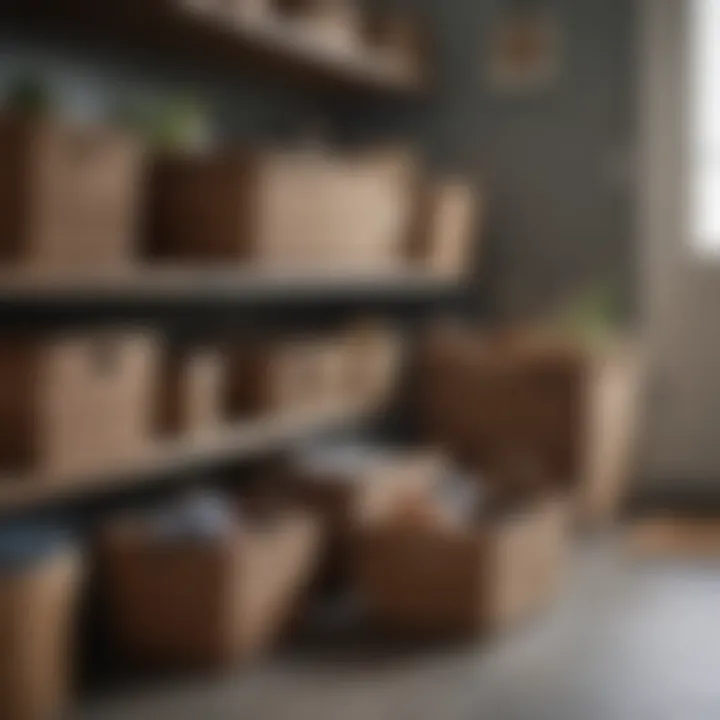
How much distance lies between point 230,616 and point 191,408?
0.49 m

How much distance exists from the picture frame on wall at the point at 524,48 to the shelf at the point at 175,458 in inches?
45.8

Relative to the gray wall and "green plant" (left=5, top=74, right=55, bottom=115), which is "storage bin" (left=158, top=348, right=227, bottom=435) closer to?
"green plant" (left=5, top=74, right=55, bottom=115)

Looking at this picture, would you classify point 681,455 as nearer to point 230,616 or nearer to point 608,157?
point 608,157

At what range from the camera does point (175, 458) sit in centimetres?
318

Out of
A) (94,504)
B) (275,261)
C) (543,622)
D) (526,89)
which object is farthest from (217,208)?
(526,89)

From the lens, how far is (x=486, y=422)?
4336 mm

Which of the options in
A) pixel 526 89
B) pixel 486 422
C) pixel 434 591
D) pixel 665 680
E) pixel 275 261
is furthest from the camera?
pixel 526 89

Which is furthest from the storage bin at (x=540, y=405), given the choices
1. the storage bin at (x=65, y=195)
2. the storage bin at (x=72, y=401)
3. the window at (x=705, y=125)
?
the storage bin at (x=65, y=195)

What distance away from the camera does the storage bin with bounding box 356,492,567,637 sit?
312 cm

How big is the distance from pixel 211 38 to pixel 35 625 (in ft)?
4.92

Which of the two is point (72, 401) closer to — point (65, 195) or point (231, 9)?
point (65, 195)

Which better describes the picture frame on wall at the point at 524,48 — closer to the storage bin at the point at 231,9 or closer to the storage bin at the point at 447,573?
the storage bin at the point at 231,9

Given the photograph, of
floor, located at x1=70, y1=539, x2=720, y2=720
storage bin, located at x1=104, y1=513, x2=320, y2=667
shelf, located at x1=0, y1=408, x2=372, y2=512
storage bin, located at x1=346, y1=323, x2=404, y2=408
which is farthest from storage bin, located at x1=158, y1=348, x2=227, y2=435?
storage bin, located at x1=346, y1=323, x2=404, y2=408

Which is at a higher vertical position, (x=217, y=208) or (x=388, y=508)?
(x=217, y=208)
